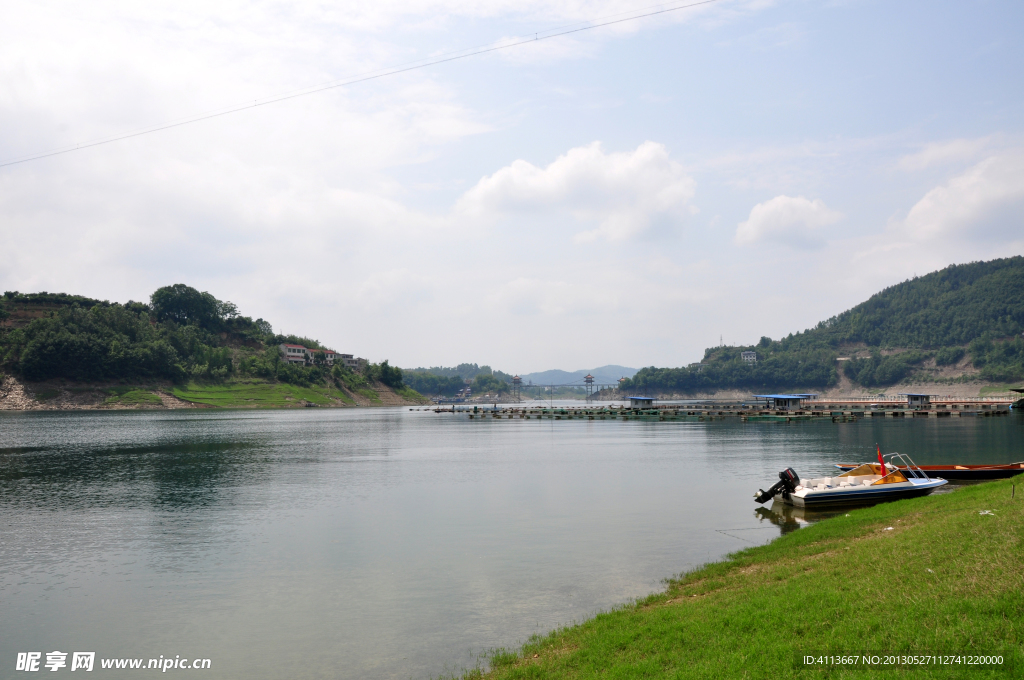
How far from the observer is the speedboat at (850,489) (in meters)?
28.7

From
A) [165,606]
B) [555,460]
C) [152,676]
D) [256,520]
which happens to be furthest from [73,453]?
[152,676]

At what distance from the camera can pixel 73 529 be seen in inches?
1053

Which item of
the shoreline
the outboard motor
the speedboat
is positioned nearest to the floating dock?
the shoreline

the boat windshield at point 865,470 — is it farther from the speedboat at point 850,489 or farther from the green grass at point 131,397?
the green grass at point 131,397

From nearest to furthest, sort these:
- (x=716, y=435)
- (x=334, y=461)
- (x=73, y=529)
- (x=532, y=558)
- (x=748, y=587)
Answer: (x=748, y=587)
(x=532, y=558)
(x=73, y=529)
(x=334, y=461)
(x=716, y=435)

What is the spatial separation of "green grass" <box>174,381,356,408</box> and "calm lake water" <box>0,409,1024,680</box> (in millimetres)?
124451

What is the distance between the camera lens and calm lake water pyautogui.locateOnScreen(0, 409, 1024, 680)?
15016 mm

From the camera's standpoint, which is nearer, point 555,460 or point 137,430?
point 555,460

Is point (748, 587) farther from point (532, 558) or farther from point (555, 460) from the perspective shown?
point (555, 460)

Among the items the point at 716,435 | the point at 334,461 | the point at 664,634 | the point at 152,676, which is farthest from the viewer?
the point at 716,435

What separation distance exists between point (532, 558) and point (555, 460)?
33.6 m

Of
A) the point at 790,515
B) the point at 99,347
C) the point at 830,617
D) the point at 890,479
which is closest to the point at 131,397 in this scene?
the point at 99,347

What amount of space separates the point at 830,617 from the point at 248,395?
192 metres

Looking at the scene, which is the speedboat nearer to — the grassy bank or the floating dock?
the grassy bank
